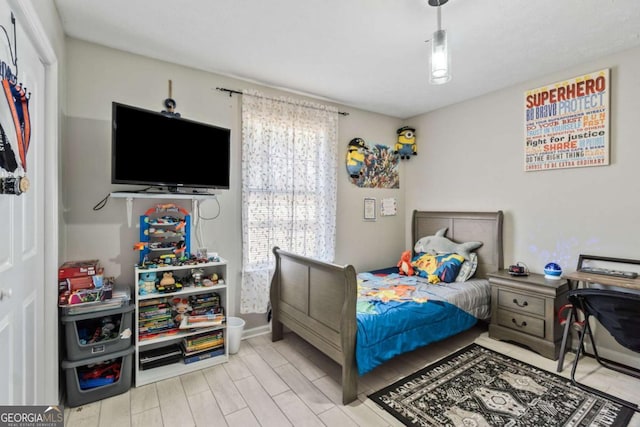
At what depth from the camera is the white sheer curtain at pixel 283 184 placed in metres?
2.90

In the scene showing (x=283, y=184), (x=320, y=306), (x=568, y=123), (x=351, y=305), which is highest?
(x=568, y=123)

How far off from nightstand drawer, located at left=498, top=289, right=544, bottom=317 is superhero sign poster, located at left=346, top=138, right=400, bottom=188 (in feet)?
6.05

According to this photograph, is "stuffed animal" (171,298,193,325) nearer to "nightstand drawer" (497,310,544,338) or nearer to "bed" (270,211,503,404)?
"bed" (270,211,503,404)

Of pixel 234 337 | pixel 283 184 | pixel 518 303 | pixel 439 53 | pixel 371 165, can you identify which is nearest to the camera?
pixel 439 53

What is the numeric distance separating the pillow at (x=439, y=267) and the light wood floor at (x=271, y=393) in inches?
26.4

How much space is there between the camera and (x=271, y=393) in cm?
205

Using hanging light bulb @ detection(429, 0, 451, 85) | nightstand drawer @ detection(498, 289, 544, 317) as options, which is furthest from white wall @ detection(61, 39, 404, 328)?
nightstand drawer @ detection(498, 289, 544, 317)

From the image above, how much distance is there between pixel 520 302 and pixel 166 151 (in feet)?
10.7

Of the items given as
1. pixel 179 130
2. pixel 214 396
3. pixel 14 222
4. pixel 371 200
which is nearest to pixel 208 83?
pixel 179 130

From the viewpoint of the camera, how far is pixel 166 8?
1.87 metres

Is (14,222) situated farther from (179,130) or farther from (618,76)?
(618,76)

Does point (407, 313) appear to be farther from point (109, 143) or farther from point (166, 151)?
point (109, 143)

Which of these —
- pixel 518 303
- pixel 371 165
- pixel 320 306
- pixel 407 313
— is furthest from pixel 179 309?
pixel 518 303

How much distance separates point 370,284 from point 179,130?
224 cm
